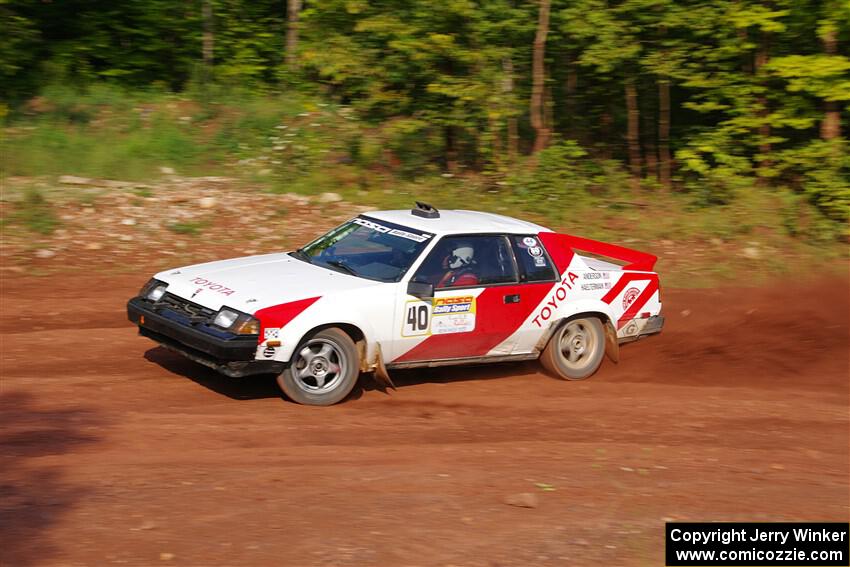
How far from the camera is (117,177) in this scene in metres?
15.7

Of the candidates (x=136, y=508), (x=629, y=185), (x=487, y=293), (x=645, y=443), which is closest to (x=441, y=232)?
(x=487, y=293)

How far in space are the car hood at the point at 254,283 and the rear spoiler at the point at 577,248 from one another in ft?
6.07

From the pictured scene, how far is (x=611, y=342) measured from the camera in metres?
9.70

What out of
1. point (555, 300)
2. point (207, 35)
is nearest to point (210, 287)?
point (555, 300)

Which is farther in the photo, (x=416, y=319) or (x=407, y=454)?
(x=416, y=319)

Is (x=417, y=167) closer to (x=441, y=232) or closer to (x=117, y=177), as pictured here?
(x=117, y=177)

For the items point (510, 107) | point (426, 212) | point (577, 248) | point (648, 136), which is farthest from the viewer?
point (648, 136)

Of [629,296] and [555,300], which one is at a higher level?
[555,300]

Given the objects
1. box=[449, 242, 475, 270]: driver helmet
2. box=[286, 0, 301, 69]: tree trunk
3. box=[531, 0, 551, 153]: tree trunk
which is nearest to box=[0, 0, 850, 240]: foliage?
box=[531, 0, 551, 153]: tree trunk

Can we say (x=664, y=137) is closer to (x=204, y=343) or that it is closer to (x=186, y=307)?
(x=186, y=307)

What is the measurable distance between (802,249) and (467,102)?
216 inches

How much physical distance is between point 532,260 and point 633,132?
9037mm

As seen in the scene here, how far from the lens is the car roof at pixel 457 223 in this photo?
898cm

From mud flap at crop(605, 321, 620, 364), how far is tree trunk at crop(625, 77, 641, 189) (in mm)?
7979
